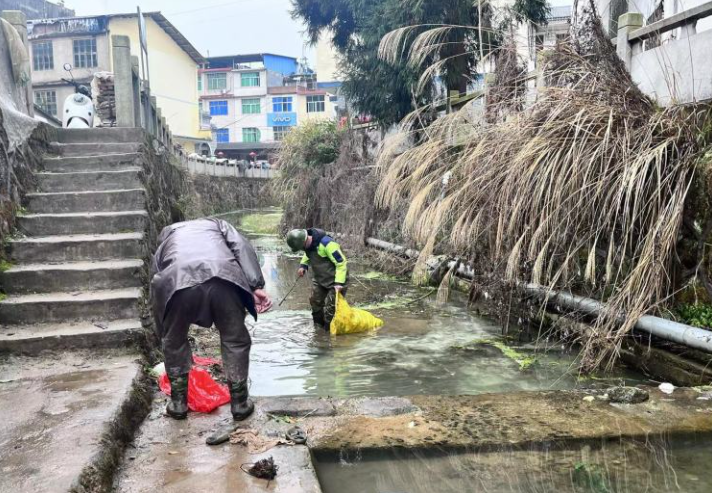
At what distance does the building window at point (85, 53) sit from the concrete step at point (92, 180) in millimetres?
29998

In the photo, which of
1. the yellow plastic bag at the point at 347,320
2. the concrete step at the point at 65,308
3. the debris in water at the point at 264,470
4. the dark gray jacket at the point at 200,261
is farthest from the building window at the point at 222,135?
the debris in water at the point at 264,470

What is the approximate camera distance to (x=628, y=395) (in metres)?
3.92

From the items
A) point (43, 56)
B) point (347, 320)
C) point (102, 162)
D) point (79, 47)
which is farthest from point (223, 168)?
point (347, 320)

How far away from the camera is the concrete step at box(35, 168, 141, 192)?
21.0 ft

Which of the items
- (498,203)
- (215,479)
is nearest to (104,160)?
(498,203)

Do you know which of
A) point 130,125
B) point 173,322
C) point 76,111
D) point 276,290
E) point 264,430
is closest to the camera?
point 264,430

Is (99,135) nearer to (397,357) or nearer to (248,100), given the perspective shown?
(397,357)

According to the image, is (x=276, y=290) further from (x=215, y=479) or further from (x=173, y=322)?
(x=215, y=479)

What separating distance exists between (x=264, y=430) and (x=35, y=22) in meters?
37.4

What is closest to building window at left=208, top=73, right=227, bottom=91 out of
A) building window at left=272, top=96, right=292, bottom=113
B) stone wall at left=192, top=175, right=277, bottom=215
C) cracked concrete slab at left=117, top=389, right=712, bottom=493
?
building window at left=272, top=96, right=292, bottom=113

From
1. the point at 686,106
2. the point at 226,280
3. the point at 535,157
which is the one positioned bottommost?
the point at 226,280

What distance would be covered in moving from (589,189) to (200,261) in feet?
11.6

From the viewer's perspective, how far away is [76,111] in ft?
30.7

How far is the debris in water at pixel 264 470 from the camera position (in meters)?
2.79
